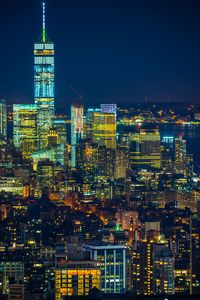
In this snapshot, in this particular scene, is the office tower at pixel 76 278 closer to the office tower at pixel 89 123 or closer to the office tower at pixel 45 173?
the office tower at pixel 45 173

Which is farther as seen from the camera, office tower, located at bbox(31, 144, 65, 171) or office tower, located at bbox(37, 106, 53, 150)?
office tower, located at bbox(37, 106, 53, 150)

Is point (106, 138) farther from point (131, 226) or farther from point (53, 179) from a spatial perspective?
point (131, 226)

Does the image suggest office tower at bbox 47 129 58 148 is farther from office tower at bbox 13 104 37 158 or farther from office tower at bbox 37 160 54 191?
office tower at bbox 37 160 54 191

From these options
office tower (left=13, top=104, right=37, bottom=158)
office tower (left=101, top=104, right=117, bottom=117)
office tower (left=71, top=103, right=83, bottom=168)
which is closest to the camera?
office tower (left=101, top=104, right=117, bottom=117)

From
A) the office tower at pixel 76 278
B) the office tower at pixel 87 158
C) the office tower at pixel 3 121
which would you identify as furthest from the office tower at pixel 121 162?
the office tower at pixel 76 278

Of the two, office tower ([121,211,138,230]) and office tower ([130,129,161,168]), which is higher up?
office tower ([130,129,161,168])

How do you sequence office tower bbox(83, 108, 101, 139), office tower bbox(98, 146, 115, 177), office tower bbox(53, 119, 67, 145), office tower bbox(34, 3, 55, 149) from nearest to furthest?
office tower bbox(98, 146, 115, 177), office tower bbox(53, 119, 67, 145), office tower bbox(83, 108, 101, 139), office tower bbox(34, 3, 55, 149)

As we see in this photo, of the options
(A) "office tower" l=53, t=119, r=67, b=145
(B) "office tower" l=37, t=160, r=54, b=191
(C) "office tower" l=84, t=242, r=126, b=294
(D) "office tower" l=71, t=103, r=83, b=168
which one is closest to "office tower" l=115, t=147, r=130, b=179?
(D) "office tower" l=71, t=103, r=83, b=168
